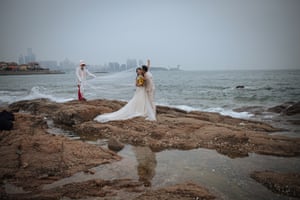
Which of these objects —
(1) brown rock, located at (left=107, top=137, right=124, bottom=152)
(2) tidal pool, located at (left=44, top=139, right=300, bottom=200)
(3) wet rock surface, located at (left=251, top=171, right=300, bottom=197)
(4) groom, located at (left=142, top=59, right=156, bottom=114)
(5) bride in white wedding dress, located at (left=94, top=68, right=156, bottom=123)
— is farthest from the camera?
(5) bride in white wedding dress, located at (left=94, top=68, right=156, bottom=123)

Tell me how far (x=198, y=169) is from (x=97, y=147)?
3.12 metres

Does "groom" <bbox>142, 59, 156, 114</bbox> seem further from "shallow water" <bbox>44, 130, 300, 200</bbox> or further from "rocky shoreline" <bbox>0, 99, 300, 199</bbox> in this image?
"shallow water" <bbox>44, 130, 300, 200</bbox>

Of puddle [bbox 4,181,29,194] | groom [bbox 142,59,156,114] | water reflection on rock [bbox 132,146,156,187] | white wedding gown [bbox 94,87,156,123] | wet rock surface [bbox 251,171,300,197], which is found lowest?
water reflection on rock [bbox 132,146,156,187]

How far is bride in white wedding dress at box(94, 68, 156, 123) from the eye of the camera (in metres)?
10.5

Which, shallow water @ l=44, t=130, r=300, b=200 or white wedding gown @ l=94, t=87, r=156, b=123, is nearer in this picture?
shallow water @ l=44, t=130, r=300, b=200

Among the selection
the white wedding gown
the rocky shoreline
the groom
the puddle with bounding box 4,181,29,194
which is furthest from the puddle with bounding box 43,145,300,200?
the groom

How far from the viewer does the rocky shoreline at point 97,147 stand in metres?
4.54

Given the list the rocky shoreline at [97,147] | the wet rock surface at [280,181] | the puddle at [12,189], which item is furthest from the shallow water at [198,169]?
the puddle at [12,189]

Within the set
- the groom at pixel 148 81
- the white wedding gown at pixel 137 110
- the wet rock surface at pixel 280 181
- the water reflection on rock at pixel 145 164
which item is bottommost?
the water reflection on rock at pixel 145 164

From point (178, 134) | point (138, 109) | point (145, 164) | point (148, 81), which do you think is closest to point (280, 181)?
point (145, 164)

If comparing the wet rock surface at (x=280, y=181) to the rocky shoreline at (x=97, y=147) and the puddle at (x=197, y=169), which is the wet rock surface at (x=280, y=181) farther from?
the rocky shoreline at (x=97, y=147)

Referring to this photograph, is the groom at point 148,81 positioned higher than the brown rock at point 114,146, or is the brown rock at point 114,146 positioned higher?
the groom at point 148,81

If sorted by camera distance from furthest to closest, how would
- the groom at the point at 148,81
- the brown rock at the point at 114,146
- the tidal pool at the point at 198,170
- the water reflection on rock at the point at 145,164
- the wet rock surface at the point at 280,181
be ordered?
1. the groom at the point at 148,81
2. the brown rock at the point at 114,146
3. the water reflection on rock at the point at 145,164
4. the tidal pool at the point at 198,170
5. the wet rock surface at the point at 280,181

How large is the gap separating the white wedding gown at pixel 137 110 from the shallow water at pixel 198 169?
338 cm
